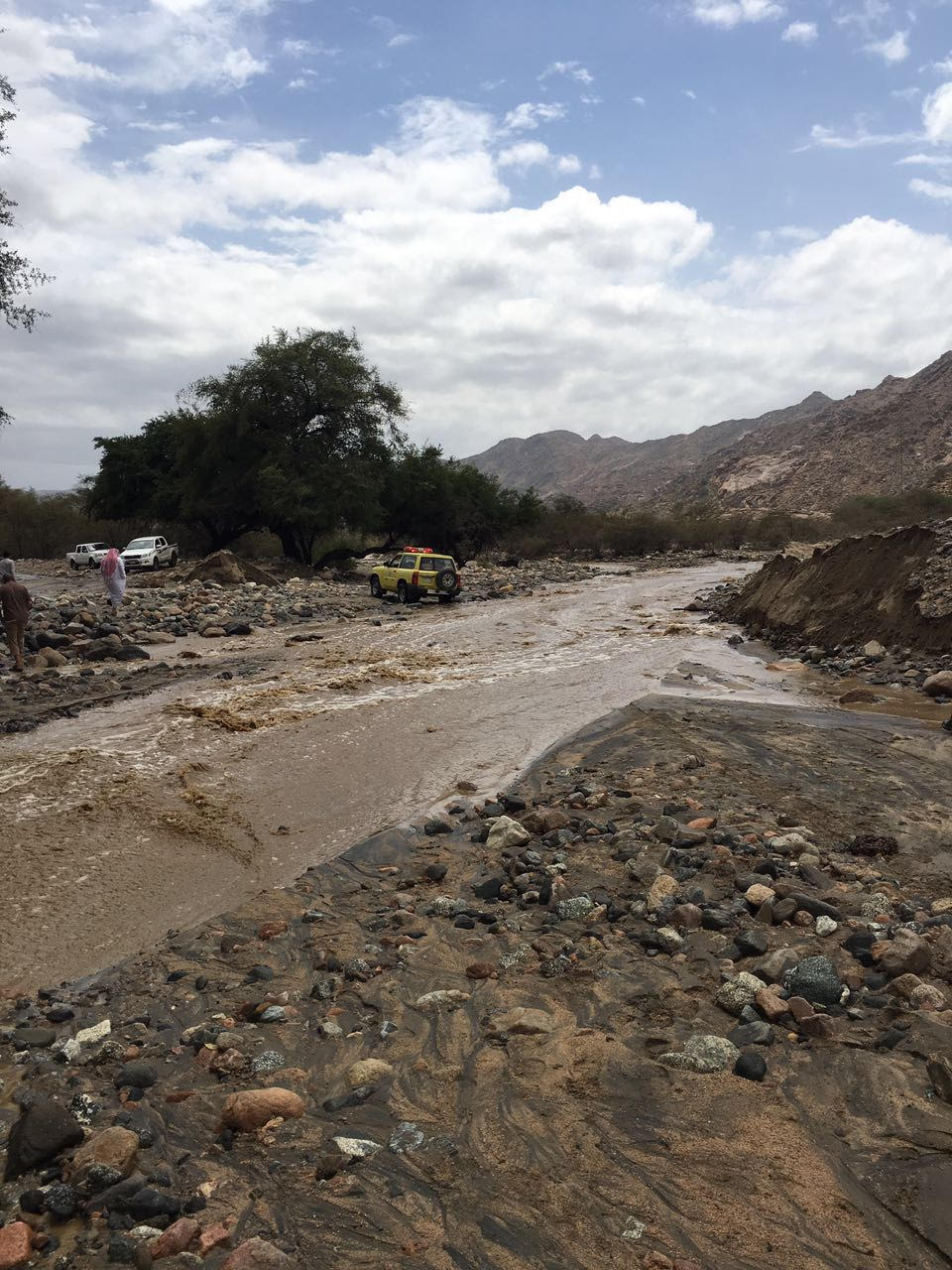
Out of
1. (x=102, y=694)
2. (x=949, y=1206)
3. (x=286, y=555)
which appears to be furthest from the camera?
(x=286, y=555)

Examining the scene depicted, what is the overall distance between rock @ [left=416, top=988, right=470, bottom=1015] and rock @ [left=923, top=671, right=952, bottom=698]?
9771 mm

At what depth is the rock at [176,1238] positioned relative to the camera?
8.52 ft

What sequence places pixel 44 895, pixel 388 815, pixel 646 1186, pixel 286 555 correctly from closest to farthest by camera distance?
1. pixel 646 1186
2. pixel 44 895
3. pixel 388 815
4. pixel 286 555

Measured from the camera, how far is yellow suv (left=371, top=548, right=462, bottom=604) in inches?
1144

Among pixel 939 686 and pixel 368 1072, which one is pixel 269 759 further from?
pixel 939 686

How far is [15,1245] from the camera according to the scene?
261 cm

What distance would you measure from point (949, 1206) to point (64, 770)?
8585 mm

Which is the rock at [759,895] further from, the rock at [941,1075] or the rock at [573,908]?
the rock at [941,1075]

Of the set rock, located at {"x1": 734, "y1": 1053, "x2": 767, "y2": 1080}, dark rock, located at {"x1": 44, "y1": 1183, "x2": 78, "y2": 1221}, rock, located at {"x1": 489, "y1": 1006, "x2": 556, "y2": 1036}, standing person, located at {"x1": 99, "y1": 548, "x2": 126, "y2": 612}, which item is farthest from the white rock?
standing person, located at {"x1": 99, "y1": 548, "x2": 126, "y2": 612}

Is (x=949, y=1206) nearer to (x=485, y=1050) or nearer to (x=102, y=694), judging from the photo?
(x=485, y=1050)

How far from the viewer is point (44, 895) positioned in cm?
597

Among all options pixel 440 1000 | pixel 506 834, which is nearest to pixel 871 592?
pixel 506 834

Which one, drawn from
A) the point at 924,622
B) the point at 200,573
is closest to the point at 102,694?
the point at 924,622

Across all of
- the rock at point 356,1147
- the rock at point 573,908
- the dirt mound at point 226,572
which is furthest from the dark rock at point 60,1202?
the dirt mound at point 226,572
